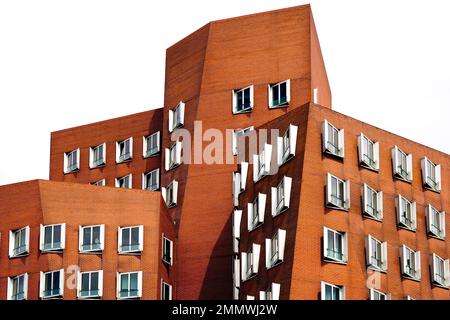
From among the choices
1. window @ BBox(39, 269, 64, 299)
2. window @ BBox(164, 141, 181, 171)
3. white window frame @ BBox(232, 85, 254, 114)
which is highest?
white window frame @ BBox(232, 85, 254, 114)

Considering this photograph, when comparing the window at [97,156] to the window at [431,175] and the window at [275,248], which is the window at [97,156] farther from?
the window at [275,248]

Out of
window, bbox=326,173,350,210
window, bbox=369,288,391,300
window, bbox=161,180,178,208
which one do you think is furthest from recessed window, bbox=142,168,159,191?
window, bbox=369,288,391,300

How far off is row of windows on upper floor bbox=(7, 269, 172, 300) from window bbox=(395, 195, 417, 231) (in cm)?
1989

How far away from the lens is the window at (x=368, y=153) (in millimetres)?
88812

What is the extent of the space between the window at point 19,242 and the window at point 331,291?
25.2m

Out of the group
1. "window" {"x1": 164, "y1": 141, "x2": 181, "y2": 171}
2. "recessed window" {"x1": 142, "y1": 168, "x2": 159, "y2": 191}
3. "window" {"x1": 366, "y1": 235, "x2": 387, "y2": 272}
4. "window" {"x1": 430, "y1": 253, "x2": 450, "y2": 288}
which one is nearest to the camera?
"window" {"x1": 366, "y1": 235, "x2": 387, "y2": 272}

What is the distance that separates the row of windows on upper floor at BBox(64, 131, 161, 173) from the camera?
119 m

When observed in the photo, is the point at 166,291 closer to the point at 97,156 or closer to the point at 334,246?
the point at 334,246

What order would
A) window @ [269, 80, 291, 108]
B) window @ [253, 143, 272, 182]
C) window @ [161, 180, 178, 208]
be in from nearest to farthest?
window @ [253, 143, 272, 182] → window @ [269, 80, 291, 108] → window @ [161, 180, 178, 208]

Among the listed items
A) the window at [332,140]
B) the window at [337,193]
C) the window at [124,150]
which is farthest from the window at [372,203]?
the window at [124,150]

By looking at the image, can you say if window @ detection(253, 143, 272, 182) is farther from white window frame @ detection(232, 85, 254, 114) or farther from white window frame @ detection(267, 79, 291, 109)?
white window frame @ detection(232, 85, 254, 114)

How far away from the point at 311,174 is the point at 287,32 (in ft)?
78.4
